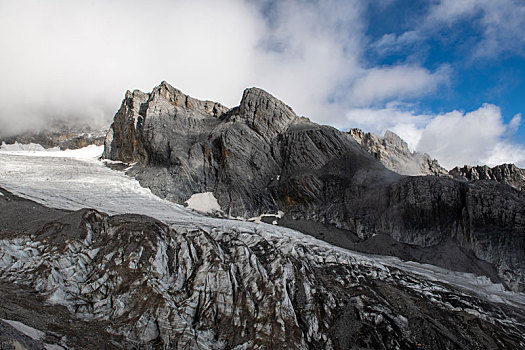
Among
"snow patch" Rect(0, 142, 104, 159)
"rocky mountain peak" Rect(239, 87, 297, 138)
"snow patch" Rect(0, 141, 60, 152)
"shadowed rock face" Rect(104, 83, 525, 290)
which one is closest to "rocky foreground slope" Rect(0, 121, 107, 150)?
"snow patch" Rect(0, 141, 60, 152)

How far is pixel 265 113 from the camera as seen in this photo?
46.0 m

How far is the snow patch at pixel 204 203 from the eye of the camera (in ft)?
123

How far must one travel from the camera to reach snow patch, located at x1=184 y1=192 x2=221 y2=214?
3756 cm

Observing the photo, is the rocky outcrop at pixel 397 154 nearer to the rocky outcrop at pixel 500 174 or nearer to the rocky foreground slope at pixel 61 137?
the rocky outcrop at pixel 500 174

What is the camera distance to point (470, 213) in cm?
2719

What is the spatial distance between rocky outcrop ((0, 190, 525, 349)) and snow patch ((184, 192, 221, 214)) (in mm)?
Answer: 13571

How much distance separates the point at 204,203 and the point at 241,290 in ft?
65.3

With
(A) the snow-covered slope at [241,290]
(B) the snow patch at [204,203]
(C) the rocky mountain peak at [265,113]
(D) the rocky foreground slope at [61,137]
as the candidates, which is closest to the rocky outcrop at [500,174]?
(C) the rocky mountain peak at [265,113]

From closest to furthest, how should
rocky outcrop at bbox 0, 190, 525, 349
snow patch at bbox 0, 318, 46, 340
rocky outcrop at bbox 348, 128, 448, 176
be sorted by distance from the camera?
snow patch at bbox 0, 318, 46, 340, rocky outcrop at bbox 0, 190, 525, 349, rocky outcrop at bbox 348, 128, 448, 176

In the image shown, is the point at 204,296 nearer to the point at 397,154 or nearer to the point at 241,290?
the point at 241,290

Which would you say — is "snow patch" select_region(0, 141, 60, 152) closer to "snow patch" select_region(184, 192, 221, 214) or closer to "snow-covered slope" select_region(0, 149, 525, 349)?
"snow patch" select_region(184, 192, 221, 214)

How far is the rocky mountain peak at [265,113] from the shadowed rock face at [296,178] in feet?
0.48

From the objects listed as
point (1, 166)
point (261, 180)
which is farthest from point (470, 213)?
point (1, 166)

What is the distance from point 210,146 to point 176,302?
92.7ft
